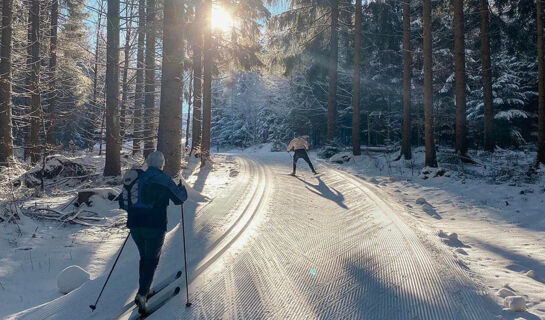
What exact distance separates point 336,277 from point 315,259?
69 cm

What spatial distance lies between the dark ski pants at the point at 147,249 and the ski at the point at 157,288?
0.80 feet

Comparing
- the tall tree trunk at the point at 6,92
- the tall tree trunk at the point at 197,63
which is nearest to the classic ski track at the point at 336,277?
the tall tree trunk at the point at 197,63

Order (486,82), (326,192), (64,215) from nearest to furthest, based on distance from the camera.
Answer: (64,215)
(326,192)
(486,82)

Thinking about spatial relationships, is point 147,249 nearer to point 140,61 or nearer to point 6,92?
point 6,92

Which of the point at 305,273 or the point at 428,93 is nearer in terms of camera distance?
Answer: the point at 305,273

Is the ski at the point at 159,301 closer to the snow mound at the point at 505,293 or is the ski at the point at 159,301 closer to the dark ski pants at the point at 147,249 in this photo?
the dark ski pants at the point at 147,249

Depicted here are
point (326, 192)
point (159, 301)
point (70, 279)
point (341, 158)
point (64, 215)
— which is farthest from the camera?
point (341, 158)

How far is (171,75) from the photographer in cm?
905

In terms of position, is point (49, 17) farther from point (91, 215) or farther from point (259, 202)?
point (259, 202)

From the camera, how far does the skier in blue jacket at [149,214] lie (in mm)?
3748

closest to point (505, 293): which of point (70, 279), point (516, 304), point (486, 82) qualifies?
point (516, 304)

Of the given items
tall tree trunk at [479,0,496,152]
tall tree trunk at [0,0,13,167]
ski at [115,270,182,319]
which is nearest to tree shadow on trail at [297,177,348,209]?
ski at [115,270,182,319]

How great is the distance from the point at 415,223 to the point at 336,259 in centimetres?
308

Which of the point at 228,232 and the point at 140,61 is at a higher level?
the point at 140,61
